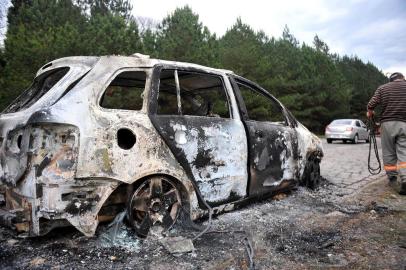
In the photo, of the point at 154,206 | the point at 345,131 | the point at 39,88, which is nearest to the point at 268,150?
the point at 154,206

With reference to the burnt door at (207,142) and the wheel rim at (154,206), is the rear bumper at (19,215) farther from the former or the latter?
the burnt door at (207,142)

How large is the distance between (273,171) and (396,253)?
1781 millimetres

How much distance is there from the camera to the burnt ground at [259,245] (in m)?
3.05

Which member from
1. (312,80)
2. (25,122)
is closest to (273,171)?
(25,122)

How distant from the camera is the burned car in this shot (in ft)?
10.1

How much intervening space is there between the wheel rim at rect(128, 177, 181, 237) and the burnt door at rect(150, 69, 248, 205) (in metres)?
0.27

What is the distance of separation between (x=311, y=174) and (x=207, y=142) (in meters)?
2.68

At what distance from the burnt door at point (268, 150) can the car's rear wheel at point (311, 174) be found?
0.55 metres

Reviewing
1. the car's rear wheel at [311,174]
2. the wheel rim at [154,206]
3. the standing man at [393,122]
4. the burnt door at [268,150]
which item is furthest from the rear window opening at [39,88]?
the standing man at [393,122]

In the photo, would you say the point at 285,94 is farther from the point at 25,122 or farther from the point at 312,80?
the point at 25,122

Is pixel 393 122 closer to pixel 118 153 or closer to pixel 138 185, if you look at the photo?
pixel 138 185

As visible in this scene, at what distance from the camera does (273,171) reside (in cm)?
479

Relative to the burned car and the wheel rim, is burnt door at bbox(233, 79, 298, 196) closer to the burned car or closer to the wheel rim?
the burned car

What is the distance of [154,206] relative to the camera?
3.55 meters
